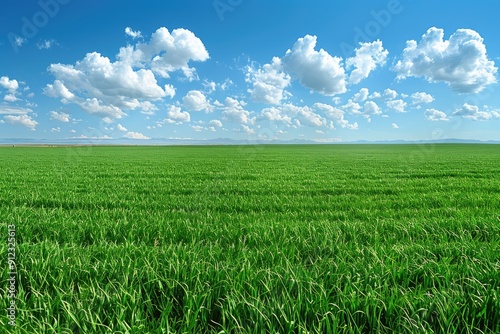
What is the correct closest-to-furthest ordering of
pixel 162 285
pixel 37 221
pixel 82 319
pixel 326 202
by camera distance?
1. pixel 82 319
2. pixel 162 285
3. pixel 37 221
4. pixel 326 202

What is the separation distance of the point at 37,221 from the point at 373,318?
23.6 feet

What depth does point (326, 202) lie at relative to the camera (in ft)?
31.5

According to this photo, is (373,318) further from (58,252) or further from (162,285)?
(58,252)

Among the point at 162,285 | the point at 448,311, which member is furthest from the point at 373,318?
the point at 162,285

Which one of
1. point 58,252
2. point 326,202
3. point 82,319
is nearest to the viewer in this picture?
point 82,319

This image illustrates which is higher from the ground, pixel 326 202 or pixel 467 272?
pixel 467 272

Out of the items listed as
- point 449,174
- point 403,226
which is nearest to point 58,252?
point 403,226

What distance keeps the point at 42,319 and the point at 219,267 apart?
1829 millimetres

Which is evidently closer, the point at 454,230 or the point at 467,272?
the point at 467,272

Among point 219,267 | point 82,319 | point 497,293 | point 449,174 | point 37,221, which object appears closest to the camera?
point 82,319

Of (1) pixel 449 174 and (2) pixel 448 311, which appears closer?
(2) pixel 448 311

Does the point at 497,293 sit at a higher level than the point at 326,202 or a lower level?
higher

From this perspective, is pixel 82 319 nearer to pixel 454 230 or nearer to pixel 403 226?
pixel 403 226

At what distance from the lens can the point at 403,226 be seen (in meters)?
5.68
